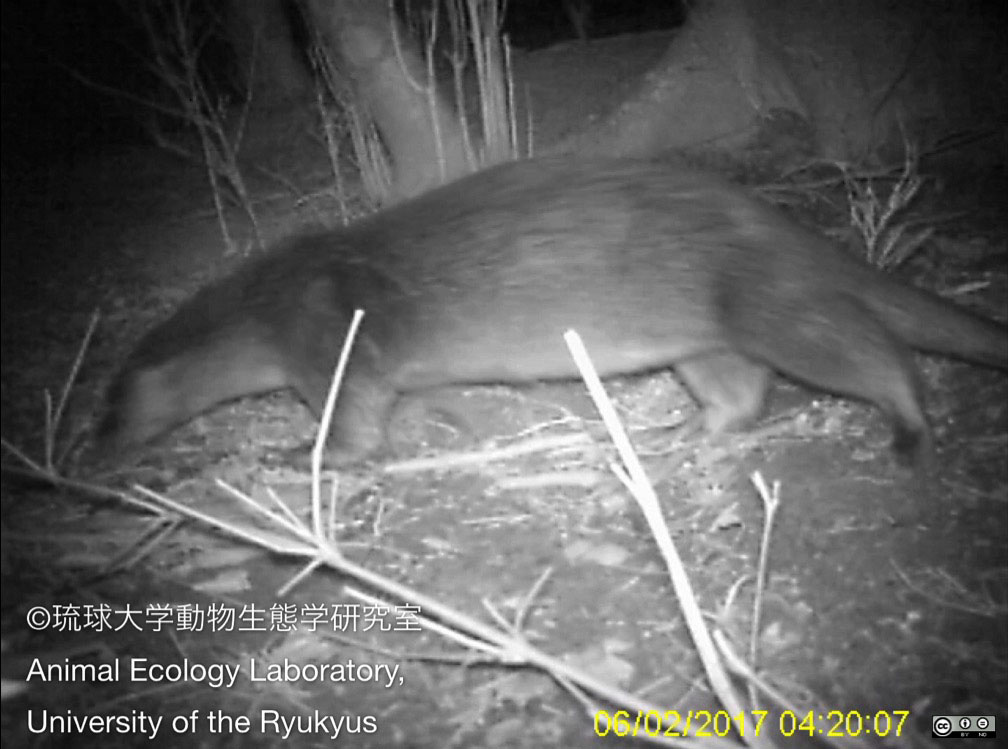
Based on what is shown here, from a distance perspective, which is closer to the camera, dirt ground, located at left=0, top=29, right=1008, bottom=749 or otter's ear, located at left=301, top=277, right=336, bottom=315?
dirt ground, located at left=0, top=29, right=1008, bottom=749

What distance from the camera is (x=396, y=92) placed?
4.08m

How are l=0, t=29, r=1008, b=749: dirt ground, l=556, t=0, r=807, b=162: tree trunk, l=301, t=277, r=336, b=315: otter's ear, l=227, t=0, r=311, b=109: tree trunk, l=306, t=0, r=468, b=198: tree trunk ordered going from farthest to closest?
l=227, t=0, r=311, b=109: tree trunk → l=556, t=0, r=807, b=162: tree trunk → l=306, t=0, r=468, b=198: tree trunk → l=301, t=277, r=336, b=315: otter's ear → l=0, t=29, r=1008, b=749: dirt ground

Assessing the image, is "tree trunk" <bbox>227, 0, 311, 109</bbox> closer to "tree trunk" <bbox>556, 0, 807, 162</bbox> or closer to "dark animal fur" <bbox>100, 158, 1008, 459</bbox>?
"tree trunk" <bbox>556, 0, 807, 162</bbox>

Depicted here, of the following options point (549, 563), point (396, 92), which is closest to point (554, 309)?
point (549, 563)

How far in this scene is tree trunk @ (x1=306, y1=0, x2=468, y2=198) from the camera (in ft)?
12.6

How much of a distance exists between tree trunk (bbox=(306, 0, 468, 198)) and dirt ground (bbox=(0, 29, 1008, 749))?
155 cm

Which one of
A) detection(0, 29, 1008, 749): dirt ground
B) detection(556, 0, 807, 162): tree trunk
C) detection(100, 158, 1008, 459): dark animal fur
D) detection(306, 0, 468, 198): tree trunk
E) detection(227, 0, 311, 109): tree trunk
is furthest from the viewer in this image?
detection(227, 0, 311, 109): tree trunk

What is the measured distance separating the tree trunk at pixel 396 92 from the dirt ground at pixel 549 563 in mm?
1550

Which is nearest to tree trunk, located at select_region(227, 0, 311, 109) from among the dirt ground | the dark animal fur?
the dirt ground

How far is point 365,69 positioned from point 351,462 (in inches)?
81.8

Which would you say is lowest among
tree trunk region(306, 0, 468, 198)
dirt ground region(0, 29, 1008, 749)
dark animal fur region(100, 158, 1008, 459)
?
dirt ground region(0, 29, 1008, 749)

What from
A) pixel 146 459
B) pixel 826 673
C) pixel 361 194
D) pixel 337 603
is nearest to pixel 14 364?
pixel 146 459

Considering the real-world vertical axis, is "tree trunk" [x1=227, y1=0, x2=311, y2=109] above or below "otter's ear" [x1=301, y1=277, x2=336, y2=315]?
above

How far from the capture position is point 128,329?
3.92 meters
